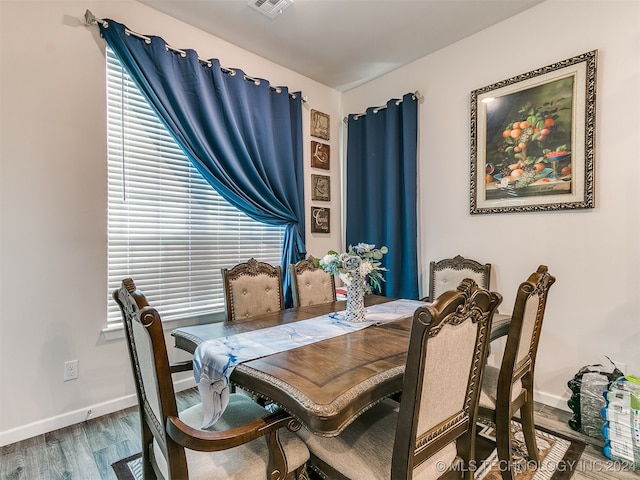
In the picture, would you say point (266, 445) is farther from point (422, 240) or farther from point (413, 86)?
point (413, 86)

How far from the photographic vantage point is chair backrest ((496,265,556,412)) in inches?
57.6

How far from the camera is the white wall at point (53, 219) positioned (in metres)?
1.99

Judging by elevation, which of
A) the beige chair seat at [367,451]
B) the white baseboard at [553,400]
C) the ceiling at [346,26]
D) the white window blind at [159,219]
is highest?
the ceiling at [346,26]

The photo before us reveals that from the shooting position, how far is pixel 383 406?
1506 mm

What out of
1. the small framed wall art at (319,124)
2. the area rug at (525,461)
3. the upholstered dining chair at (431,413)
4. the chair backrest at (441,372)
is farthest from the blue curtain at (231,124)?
the chair backrest at (441,372)

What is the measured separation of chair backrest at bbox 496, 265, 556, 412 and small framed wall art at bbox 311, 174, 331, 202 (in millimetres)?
2450

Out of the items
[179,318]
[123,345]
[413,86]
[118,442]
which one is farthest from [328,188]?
[118,442]

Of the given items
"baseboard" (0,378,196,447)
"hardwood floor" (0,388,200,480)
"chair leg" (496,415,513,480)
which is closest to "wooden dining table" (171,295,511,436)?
"chair leg" (496,415,513,480)

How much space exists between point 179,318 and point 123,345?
0.41m

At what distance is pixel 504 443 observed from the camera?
5.08ft

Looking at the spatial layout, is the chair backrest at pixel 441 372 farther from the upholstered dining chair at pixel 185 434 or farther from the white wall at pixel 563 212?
the white wall at pixel 563 212

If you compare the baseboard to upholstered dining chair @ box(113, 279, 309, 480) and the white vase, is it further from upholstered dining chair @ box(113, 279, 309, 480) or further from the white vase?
the white vase

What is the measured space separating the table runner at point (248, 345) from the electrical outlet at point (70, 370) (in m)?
1.25

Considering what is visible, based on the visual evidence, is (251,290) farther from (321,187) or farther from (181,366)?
(321,187)
